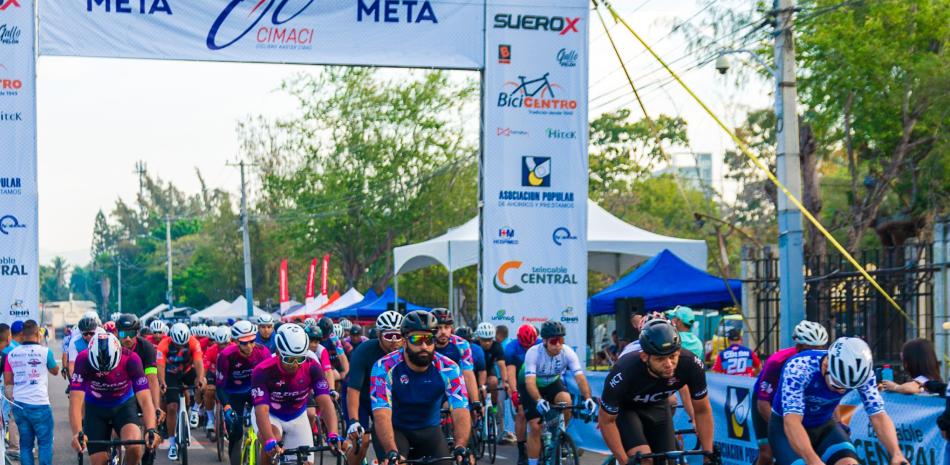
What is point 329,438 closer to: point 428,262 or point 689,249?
point 689,249

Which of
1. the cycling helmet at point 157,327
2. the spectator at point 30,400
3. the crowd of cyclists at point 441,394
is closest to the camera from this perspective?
the crowd of cyclists at point 441,394

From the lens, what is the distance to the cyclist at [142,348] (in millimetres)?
14977

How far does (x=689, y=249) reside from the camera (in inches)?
998

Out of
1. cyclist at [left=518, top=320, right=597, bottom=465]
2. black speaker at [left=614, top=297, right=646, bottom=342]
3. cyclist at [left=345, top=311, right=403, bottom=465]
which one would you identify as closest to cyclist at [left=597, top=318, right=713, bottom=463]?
cyclist at [left=345, top=311, right=403, bottom=465]

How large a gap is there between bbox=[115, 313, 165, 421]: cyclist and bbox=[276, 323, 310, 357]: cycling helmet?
10.3ft

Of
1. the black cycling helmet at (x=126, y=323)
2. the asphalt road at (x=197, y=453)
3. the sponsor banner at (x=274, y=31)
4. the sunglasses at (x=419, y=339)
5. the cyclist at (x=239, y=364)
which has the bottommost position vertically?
the asphalt road at (x=197, y=453)

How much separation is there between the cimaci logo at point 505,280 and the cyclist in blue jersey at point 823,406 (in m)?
10.7

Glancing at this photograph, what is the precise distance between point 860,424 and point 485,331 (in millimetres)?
7935

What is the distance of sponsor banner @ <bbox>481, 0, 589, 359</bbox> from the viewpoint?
19.7m

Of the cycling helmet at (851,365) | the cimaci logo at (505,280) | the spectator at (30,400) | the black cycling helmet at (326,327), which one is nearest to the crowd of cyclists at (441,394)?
the cycling helmet at (851,365)

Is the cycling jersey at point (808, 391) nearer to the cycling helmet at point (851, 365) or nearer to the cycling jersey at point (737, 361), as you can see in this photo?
the cycling helmet at point (851, 365)

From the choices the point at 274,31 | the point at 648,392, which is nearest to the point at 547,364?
the point at 648,392

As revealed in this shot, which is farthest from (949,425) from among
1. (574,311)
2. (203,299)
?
(203,299)

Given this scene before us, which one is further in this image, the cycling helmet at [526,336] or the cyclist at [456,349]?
the cycling helmet at [526,336]
